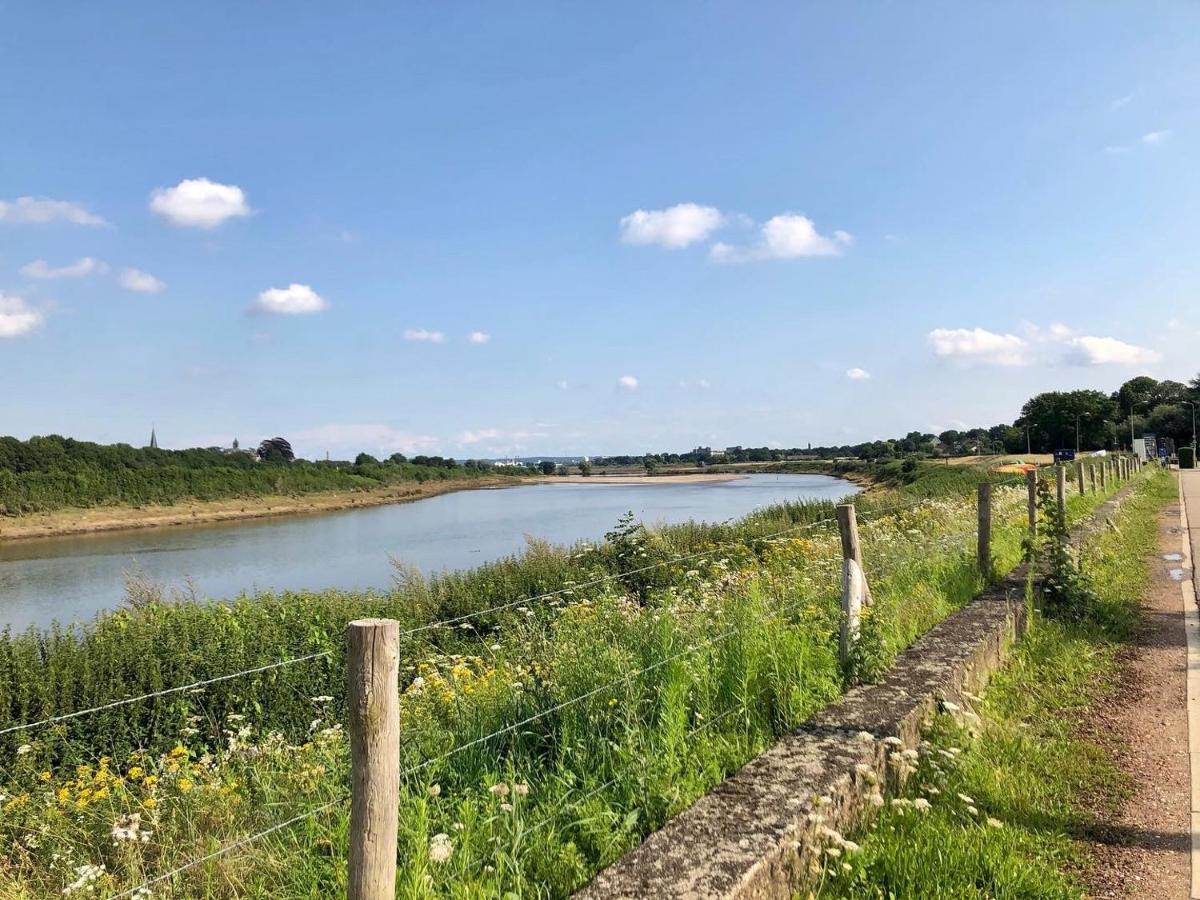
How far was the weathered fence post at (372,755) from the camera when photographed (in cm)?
199

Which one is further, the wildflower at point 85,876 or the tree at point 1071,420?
the tree at point 1071,420

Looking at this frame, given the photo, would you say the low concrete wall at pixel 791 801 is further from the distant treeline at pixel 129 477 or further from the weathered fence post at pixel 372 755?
the distant treeline at pixel 129 477

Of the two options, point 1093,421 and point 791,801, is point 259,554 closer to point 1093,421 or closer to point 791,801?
point 791,801

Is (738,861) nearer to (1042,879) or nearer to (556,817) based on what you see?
(556,817)

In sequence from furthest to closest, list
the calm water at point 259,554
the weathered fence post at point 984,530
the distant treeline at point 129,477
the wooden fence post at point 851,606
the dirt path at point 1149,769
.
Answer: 1. the distant treeline at point 129,477
2. the calm water at point 259,554
3. the weathered fence post at point 984,530
4. the wooden fence post at point 851,606
5. the dirt path at point 1149,769

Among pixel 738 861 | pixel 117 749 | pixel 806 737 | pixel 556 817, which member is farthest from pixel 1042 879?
pixel 117 749

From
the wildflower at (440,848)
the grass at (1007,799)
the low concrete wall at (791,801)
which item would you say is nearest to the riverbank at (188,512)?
the wildflower at (440,848)

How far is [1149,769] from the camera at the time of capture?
3865mm

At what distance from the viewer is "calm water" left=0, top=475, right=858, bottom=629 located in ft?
69.4

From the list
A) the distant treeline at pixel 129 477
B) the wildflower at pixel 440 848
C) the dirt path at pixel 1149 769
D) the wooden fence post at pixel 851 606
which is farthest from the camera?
the distant treeline at pixel 129 477

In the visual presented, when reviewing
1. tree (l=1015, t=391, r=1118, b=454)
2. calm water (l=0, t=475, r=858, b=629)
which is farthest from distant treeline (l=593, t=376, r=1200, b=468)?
calm water (l=0, t=475, r=858, b=629)

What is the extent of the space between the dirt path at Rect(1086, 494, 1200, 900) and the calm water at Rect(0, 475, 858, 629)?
1286 cm

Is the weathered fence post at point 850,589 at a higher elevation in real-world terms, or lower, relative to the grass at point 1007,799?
higher

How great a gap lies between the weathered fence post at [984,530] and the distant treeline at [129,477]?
5512 cm
